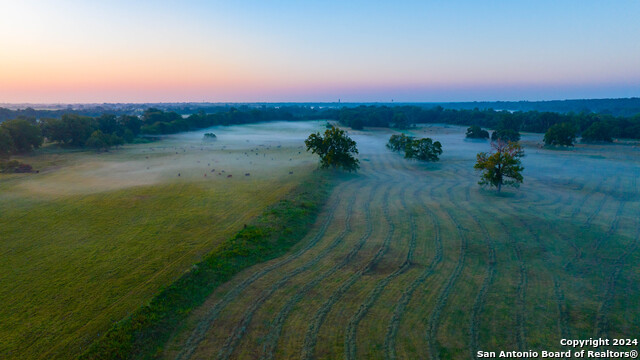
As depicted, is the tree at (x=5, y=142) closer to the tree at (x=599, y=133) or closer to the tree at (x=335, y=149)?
the tree at (x=335, y=149)


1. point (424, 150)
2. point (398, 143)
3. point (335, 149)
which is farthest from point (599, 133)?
point (335, 149)

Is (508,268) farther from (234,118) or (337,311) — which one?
(234,118)

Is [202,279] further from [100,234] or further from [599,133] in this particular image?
[599,133]

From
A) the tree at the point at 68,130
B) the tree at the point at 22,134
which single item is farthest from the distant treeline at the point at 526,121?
the tree at the point at 22,134

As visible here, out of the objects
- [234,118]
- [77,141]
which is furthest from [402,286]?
[234,118]

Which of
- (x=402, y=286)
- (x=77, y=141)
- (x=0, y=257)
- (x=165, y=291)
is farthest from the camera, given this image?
(x=77, y=141)

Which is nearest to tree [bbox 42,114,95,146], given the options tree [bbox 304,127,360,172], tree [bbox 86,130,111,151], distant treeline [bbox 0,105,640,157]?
distant treeline [bbox 0,105,640,157]

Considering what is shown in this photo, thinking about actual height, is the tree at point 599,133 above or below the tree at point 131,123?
below
